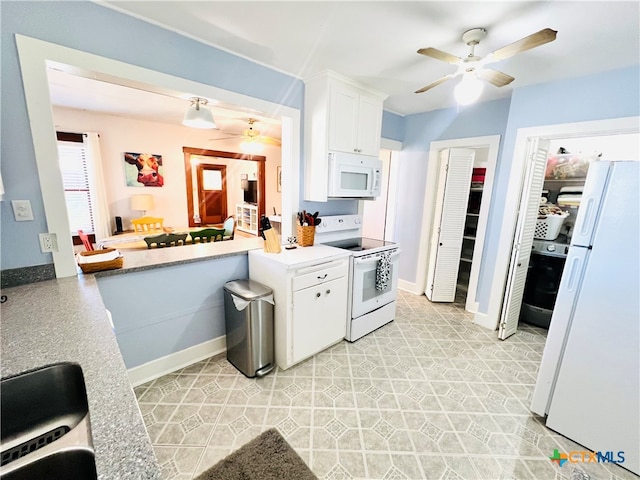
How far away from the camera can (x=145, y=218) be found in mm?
4602

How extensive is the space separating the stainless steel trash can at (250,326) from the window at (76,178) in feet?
11.8

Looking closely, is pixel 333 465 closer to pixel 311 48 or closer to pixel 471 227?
pixel 311 48

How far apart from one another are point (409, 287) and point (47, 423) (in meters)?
3.88

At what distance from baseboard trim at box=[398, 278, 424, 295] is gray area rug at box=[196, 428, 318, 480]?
9.50 ft

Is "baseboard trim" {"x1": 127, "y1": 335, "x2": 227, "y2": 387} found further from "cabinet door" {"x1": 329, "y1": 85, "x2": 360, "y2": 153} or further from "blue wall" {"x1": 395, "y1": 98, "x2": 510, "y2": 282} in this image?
"blue wall" {"x1": 395, "y1": 98, "x2": 510, "y2": 282}

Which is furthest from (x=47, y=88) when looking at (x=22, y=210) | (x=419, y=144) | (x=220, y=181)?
(x=220, y=181)

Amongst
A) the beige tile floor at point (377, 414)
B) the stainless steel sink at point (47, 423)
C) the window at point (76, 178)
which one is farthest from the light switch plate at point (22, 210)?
the window at point (76, 178)

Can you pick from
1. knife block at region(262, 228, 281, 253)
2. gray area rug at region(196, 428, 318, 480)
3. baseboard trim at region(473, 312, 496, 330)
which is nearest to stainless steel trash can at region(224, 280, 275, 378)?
knife block at region(262, 228, 281, 253)

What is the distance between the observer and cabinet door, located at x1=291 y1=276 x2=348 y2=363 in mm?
2209

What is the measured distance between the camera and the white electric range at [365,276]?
2.59m

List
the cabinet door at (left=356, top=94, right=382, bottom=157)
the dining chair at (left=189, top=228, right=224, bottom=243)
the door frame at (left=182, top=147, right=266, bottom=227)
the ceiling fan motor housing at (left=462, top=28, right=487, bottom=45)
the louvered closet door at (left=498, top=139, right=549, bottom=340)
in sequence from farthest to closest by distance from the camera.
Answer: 1. the door frame at (left=182, top=147, right=266, bottom=227)
2. the dining chair at (left=189, top=228, right=224, bottom=243)
3. the cabinet door at (left=356, top=94, right=382, bottom=157)
4. the louvered closet door at (left=498, top=139, right=549, bottom=340)
5. the ceiling fan motor housing at (left=462, top=28, right=487, bottom=45)

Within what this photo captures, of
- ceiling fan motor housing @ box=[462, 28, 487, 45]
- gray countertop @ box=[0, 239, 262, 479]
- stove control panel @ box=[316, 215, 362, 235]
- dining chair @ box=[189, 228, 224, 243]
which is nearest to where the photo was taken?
gray countertop @ box=[0, 239, 262, 479]

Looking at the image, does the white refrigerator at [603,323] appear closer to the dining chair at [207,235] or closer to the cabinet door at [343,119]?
the cabinet door at [343,119]

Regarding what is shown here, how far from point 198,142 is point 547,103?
17.6 feet
